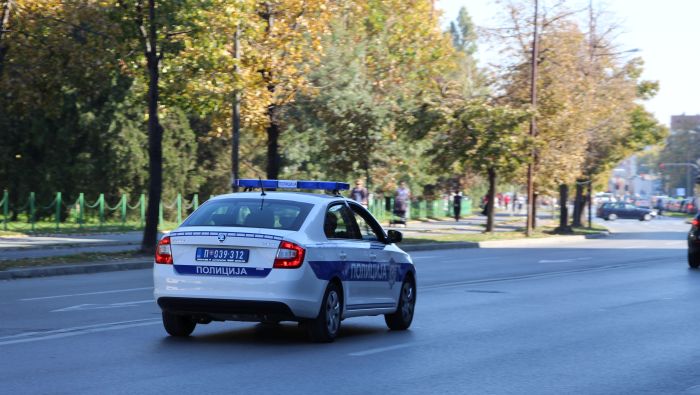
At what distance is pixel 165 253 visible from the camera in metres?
11.6

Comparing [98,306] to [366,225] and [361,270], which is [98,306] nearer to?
[366,225]

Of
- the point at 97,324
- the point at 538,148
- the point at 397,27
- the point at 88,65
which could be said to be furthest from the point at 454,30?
the point at 97,324

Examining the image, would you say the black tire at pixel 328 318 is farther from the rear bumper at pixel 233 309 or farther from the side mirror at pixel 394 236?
the side mirror at pixel 394 236

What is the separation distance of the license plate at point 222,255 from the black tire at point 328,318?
0.95 m

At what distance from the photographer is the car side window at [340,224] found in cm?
1216

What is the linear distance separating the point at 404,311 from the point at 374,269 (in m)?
1.04

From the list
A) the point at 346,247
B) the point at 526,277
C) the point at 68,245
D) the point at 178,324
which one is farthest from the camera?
the point at 68,245

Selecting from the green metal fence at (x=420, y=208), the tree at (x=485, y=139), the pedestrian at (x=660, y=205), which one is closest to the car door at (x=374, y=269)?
the tree at (x=485, y=139)

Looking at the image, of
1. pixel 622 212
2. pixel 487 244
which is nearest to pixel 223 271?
pixel 487 244

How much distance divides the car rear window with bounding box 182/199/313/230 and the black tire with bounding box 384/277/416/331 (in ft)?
7.52

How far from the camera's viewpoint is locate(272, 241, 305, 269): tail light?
1125 centimetres

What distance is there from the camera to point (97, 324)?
1356 cm

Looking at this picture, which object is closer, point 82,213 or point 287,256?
point 287,256

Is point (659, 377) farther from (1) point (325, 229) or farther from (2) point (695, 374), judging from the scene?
(1) point (325, 229)
